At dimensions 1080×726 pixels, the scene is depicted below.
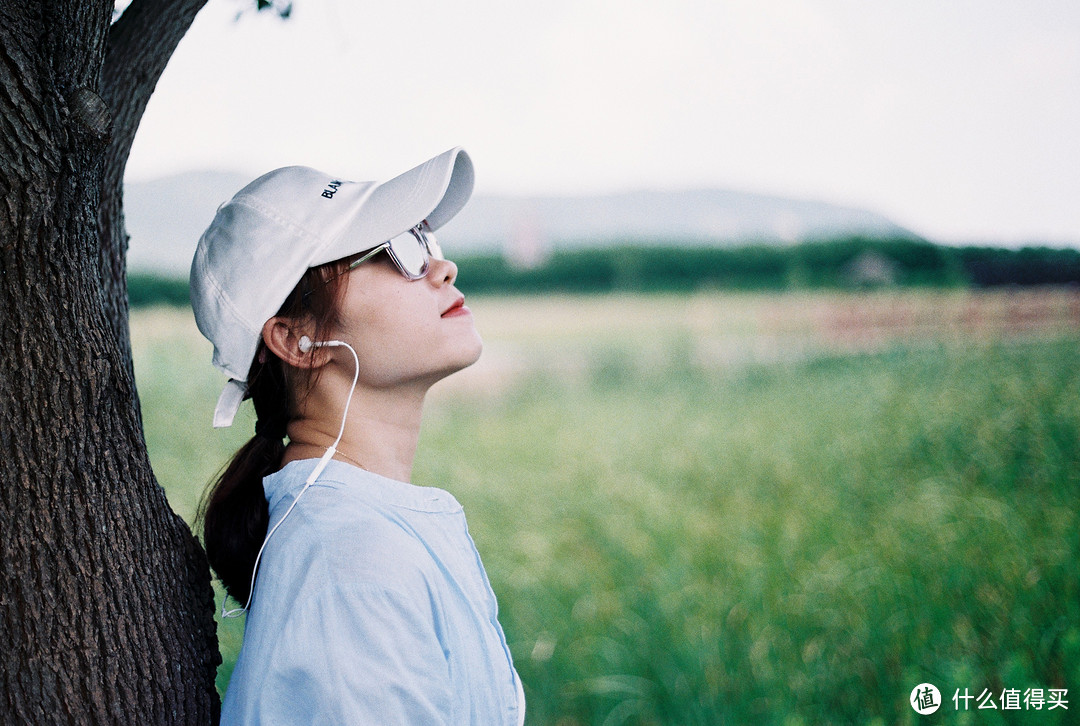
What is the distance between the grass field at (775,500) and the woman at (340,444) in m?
1.54

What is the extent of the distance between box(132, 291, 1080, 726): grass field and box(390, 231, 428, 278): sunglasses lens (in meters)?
1.73

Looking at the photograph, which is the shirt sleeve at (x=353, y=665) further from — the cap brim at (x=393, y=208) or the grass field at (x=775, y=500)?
the grass field at (x=775, y=500)

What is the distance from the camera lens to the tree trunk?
108cm

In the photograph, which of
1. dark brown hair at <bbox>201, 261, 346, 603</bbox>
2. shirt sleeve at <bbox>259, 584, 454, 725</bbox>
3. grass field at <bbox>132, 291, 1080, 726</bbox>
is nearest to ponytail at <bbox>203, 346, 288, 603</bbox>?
dark brown hair at <bbox>201, 261, 346, 603</bbox>

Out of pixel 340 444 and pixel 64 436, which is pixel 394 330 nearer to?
pixel 340 444

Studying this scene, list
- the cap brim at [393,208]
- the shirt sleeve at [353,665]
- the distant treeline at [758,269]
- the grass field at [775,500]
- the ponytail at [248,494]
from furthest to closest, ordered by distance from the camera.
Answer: the distant treeline at [758,269] < the grass field at [775,500] < the ponytail at [248,494] < the cap brim at [393,208] < the shirt sleeve at [353,665]

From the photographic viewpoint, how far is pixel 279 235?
134 centimetres

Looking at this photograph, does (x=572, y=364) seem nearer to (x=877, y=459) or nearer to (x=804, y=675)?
(x=877, y=459)

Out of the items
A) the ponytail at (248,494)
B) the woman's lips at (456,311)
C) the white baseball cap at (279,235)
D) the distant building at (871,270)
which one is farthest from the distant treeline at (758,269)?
the ponytail at (248,494)

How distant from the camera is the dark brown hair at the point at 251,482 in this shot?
1.44 metres

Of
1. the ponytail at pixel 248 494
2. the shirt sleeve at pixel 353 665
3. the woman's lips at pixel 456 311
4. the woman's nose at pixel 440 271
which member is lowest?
the shirt sleeve at pixel 353 665

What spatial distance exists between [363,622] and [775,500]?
3468 mm

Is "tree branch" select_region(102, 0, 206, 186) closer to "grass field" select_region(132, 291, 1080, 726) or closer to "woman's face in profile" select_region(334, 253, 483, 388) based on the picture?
"woman's face in profile" select_region(334, 253, 483, 388)

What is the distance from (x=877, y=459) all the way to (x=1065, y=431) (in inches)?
38.7
